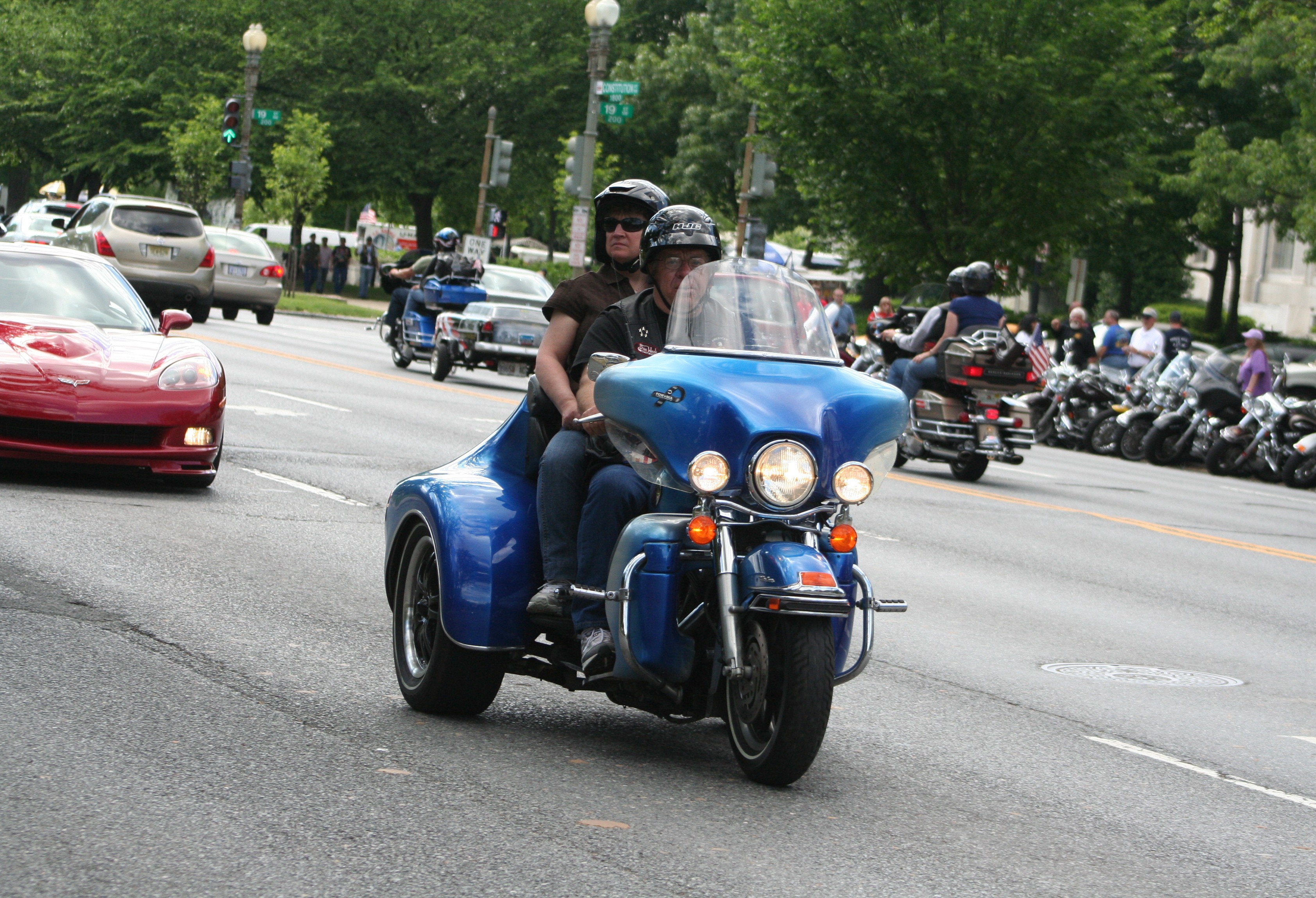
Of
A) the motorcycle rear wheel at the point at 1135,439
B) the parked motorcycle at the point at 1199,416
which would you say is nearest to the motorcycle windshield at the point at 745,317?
the parked motorcycle at the point at 1199,416

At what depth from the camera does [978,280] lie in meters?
16.6

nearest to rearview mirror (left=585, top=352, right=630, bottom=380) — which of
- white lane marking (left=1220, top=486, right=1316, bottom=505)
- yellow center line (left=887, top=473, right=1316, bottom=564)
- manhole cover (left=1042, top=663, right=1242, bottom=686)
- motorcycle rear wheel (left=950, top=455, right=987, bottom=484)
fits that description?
manhole cover (left=1042, top=663, right=1242, bottom=686)

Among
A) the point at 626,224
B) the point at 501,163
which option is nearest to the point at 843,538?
the point at 626,224

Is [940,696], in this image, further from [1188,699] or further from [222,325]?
[222,325]

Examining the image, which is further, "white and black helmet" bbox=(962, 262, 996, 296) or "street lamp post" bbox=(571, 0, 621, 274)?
"street lamp post" bbox=(571, 0, 621, 274)

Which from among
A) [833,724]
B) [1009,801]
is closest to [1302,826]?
[1009,801]

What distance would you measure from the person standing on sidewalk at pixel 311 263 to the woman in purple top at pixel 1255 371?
129 feet

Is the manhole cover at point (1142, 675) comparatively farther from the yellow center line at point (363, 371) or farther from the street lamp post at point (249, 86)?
the street lamp post at point (249, 86)

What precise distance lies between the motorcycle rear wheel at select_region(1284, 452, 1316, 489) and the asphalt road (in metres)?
11.8

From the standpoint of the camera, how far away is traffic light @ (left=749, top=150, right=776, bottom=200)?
3080cm

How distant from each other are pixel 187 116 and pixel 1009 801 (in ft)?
192

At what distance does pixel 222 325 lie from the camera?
31.6 meters

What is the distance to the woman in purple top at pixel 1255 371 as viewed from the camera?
77.4 feet

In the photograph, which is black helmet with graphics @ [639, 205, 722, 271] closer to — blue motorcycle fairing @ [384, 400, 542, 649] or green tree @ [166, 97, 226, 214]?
blue motorcycle fairing @ [384, 400, 542, 649]
